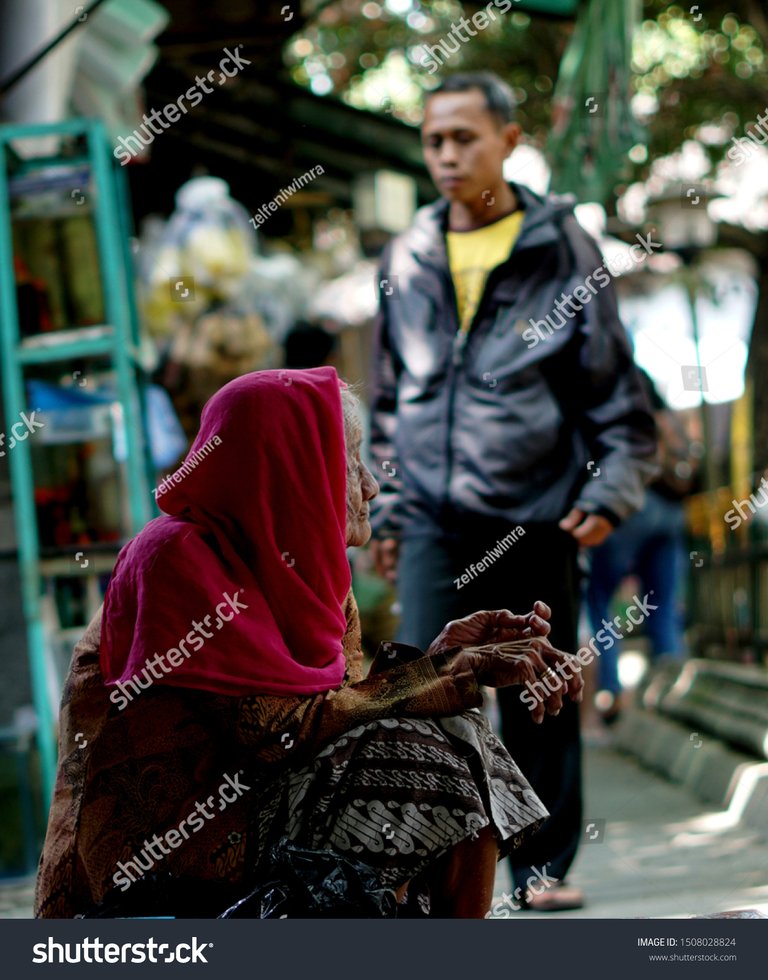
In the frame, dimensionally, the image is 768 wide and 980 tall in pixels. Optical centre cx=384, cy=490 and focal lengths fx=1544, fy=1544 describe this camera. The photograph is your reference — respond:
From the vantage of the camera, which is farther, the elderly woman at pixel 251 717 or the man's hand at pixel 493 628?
the man's hand at pixel 493 628

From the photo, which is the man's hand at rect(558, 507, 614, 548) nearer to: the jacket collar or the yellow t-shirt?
the yellow t-shirt

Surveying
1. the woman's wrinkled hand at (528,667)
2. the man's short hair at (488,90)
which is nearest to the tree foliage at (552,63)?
the man's short hair at (488,90)

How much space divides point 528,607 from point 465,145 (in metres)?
1.23

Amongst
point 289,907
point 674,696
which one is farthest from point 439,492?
point 674,696

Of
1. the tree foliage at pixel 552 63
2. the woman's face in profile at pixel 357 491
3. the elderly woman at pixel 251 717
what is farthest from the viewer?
the tree foliage at pixel 552 63

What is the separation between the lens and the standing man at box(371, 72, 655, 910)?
388 centimetres

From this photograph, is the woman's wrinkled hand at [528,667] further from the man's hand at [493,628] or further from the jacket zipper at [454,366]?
the jacket zipper at [454,366]

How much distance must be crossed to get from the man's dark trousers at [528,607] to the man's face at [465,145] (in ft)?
2.92

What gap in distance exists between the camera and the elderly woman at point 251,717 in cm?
254

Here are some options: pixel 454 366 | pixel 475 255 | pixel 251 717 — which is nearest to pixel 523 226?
pixel 475 255

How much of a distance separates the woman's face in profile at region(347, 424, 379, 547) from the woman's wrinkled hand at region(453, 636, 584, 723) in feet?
1.24

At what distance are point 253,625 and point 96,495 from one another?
2.82 metres

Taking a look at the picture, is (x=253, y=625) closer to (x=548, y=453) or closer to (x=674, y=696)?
(x=548, y=453)

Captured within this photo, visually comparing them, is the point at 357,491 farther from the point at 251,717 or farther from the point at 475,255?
the point at 475,255
